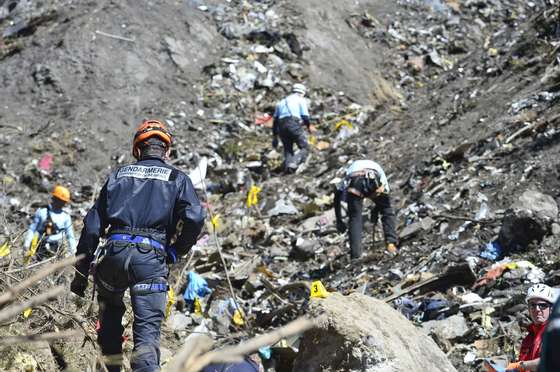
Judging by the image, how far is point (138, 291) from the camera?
3.91m

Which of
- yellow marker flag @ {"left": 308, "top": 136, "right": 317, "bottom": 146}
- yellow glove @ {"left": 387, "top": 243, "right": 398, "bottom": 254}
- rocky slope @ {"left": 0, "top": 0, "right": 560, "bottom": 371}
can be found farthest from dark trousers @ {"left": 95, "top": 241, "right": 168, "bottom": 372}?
yellow marker flag @ {"left": 308, "top": 136, "right": 317, "bottom": 146}

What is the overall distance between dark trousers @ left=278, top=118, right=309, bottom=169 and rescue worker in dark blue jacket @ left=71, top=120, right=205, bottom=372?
764 cm

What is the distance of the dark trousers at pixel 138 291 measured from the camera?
3.83 metres

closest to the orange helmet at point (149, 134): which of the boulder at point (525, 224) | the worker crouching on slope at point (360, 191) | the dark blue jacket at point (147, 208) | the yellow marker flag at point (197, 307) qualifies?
the dark blue jacket at point (147, 208)

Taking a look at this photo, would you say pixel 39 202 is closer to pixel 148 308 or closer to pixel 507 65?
pixel 507 65

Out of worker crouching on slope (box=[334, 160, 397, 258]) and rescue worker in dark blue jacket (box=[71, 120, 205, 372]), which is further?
worker crouching on slope (box=[334, 160, 397, 258])

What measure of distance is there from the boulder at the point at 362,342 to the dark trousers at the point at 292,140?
7.51 meters

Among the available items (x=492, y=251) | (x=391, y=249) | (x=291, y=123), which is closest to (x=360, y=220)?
(x=391, y=249)

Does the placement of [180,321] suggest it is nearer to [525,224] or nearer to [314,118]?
[525,224]

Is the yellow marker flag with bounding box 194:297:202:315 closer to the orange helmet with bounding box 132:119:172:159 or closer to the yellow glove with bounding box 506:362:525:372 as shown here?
the orange helmet with bounding box 132:119:172:159

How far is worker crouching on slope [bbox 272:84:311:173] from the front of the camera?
11828 millimetres

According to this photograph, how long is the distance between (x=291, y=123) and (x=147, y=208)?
7.88 meters

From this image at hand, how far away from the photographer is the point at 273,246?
9.38 meters

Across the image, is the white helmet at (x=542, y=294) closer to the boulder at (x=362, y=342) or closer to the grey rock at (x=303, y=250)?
the boulder at (x=362, y=342)
